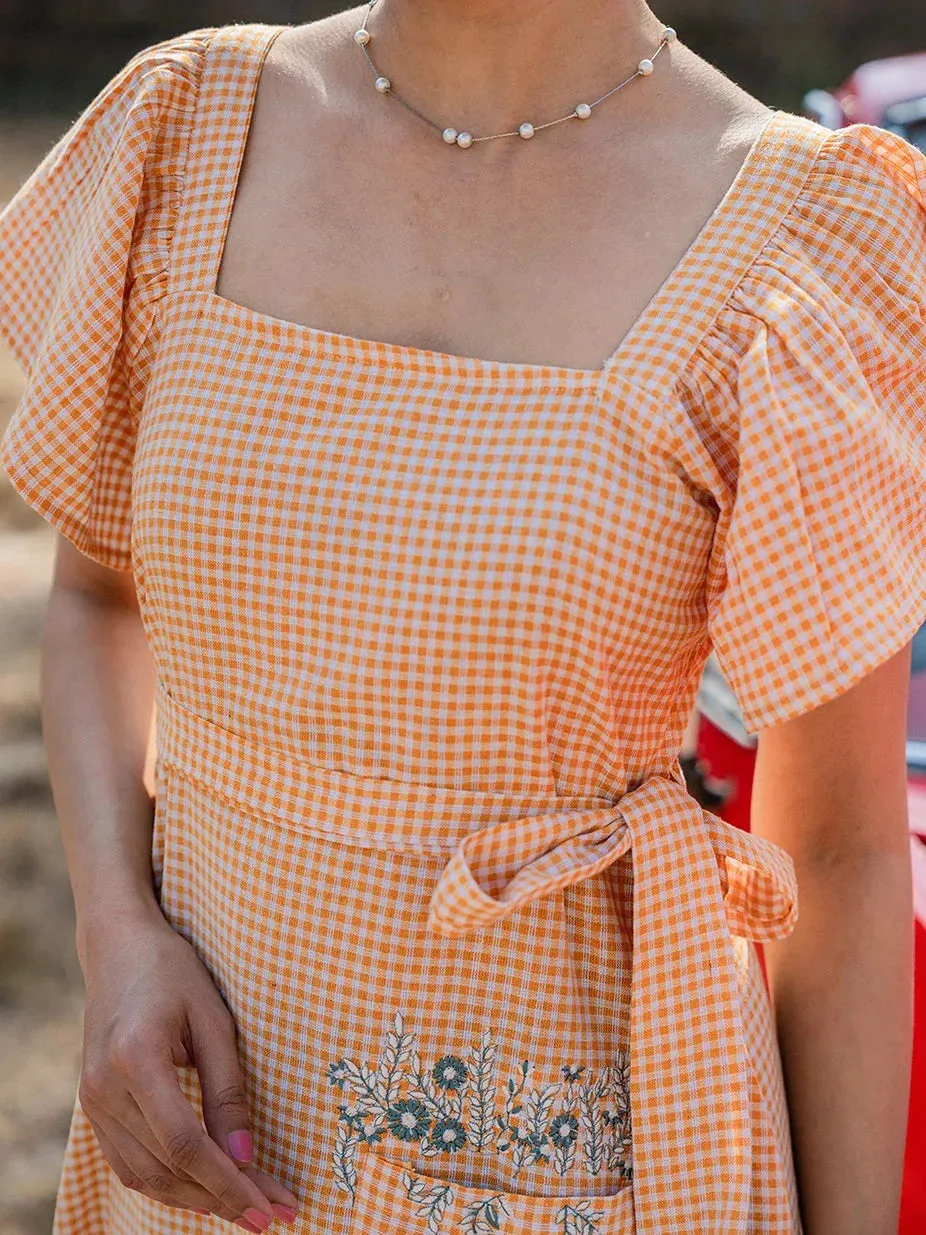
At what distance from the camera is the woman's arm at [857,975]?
1.19 meters

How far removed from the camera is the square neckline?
106 centimetres

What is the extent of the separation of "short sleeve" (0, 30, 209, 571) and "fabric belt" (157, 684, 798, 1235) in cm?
31

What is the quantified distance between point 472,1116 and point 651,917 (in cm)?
21

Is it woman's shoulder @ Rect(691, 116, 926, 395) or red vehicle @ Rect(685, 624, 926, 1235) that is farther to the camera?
red vehicle @ Rect(685, 624, 926, 1235)

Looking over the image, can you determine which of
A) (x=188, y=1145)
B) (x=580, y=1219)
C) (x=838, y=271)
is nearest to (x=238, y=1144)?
(x=188, y=1145)

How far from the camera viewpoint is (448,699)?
41.8 inches

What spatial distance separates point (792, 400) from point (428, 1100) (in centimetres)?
61

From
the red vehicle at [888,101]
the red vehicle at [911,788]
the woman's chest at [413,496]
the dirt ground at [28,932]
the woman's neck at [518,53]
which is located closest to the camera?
the woman's chest at [413,496]

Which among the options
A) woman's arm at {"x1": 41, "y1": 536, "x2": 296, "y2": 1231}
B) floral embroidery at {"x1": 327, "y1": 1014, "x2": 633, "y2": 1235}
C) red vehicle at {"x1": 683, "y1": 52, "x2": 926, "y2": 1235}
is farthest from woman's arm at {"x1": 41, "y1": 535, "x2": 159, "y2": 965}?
red vehicle at {"x1": 683, "y1": 52, "x2": 926, "y2": 1235}

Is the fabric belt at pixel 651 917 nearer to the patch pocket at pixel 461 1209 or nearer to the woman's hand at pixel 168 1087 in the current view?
the patch pocket at pixel 461 1209

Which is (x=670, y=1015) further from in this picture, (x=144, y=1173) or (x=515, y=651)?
(x=144, y=1173)

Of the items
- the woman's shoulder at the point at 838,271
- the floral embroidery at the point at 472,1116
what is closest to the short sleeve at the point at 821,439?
the woman's shoulder at the point at 838,271

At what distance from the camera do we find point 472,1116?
1.10m

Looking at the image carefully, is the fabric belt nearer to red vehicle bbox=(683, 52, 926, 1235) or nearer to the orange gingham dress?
the orange gingham dress
